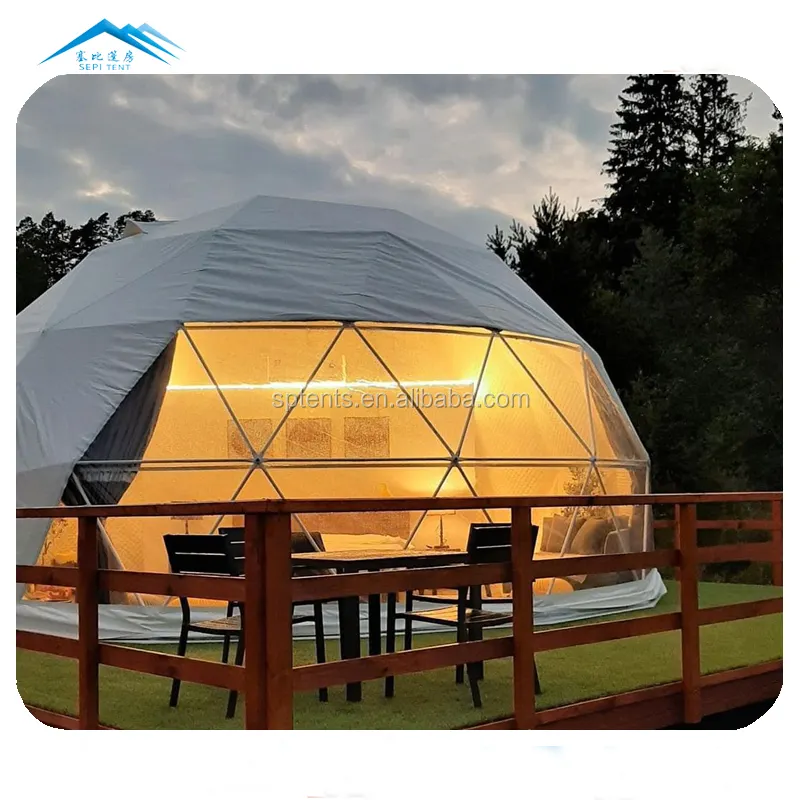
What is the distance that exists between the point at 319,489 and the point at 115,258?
301cm

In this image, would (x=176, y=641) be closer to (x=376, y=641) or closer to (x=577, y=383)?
(x=376, y=641)

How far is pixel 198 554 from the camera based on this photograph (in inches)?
207

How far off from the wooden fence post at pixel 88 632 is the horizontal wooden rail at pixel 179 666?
6cm

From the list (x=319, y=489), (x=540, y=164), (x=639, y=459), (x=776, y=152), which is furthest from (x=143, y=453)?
(x=540, y=164)

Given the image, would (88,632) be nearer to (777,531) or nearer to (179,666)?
(179,666)

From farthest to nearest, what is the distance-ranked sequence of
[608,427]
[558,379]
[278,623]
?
[608,427] → [558,379] → [278,623]

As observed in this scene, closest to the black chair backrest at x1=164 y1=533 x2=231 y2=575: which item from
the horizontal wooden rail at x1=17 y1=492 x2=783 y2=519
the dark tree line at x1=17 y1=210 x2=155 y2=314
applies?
the horizontal wooden rail at x1=17 y1=492 x2=783 y2=519

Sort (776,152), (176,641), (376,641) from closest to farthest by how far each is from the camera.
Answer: (376,641)
(176,641)
(776,152)

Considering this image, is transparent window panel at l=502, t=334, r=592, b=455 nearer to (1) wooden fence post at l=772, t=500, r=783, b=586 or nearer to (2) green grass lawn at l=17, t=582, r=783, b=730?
(1) wooden fence post at l=772, t=500, r=783, b=586

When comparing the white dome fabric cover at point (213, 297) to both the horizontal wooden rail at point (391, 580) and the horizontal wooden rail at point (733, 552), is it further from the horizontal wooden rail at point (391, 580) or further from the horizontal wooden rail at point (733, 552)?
the horizontal wooden rail at point (391, 580)

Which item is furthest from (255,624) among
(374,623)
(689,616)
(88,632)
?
(689,616)

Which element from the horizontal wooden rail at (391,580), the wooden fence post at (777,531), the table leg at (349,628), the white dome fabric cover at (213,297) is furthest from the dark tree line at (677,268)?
the horizontal wooden rail at (391,580)
